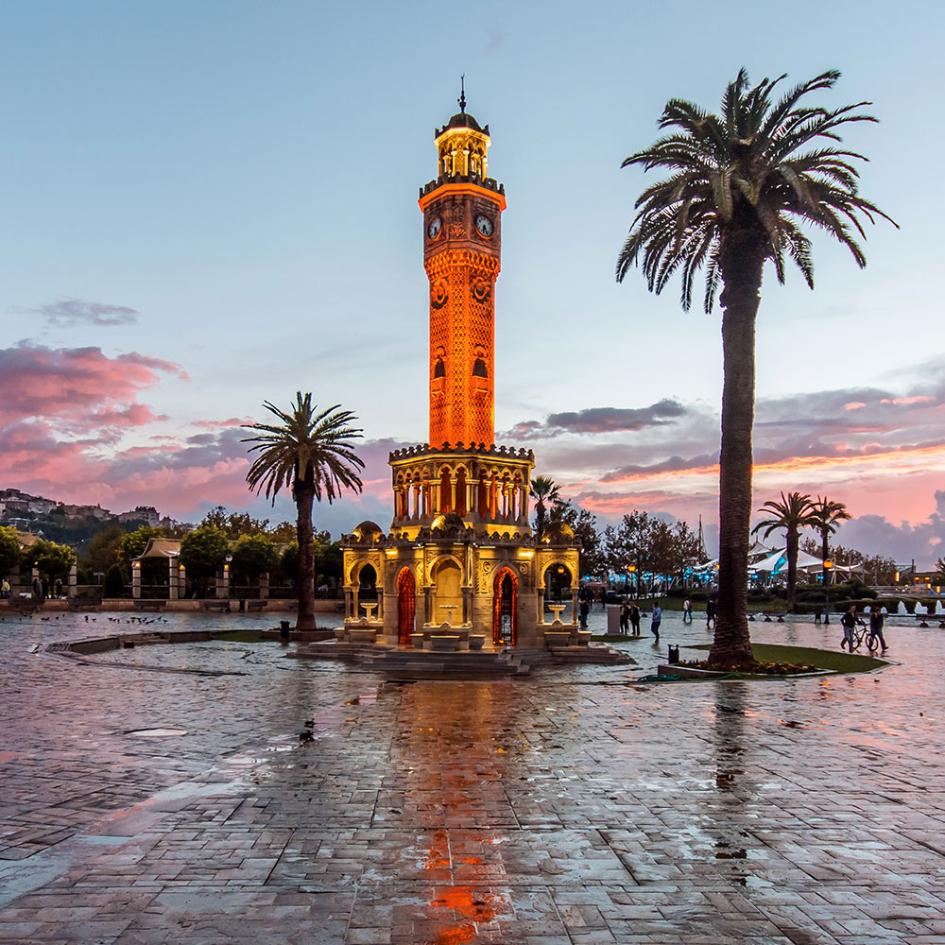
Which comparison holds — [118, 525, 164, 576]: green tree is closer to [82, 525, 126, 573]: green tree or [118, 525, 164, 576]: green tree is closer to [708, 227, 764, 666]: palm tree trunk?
[82, 525, 126, 573]: green tree

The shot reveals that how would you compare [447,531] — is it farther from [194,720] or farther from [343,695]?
[194,720]

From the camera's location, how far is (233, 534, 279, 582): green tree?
237ft

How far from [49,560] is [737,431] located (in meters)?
67.3

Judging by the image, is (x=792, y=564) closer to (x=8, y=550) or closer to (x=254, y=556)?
(x=254, y=556)

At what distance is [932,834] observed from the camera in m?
8.62

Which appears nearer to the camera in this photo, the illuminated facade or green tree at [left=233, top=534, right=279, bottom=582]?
the illuminated facade

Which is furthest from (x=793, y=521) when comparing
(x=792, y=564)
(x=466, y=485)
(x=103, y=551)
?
(x=103, y=551)

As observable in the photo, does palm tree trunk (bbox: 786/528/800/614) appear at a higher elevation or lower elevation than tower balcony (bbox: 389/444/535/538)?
lower

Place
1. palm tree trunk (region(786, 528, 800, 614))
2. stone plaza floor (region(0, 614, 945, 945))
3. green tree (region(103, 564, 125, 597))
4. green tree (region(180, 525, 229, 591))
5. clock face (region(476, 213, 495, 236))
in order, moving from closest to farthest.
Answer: stone plaza floor (region(0, 614, 945, 945)), clock face (region(476, 213, 495, 236)), palm tree trunk (region(786, 528, 800, 614)), green tree (region(180, 525, 229, 591)), green tree (region(103, 564, 125, 597))

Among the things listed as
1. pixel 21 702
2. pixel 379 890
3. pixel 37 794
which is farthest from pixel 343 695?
pixel 379 890

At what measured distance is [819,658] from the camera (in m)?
28.1

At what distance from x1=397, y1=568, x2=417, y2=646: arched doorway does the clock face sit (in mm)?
14438

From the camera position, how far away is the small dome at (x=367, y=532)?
35.2 meters

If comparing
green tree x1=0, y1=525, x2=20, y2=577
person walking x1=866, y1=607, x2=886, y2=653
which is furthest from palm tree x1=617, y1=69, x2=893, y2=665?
green tree x1=0, y1=525, x2=20, y2=577
